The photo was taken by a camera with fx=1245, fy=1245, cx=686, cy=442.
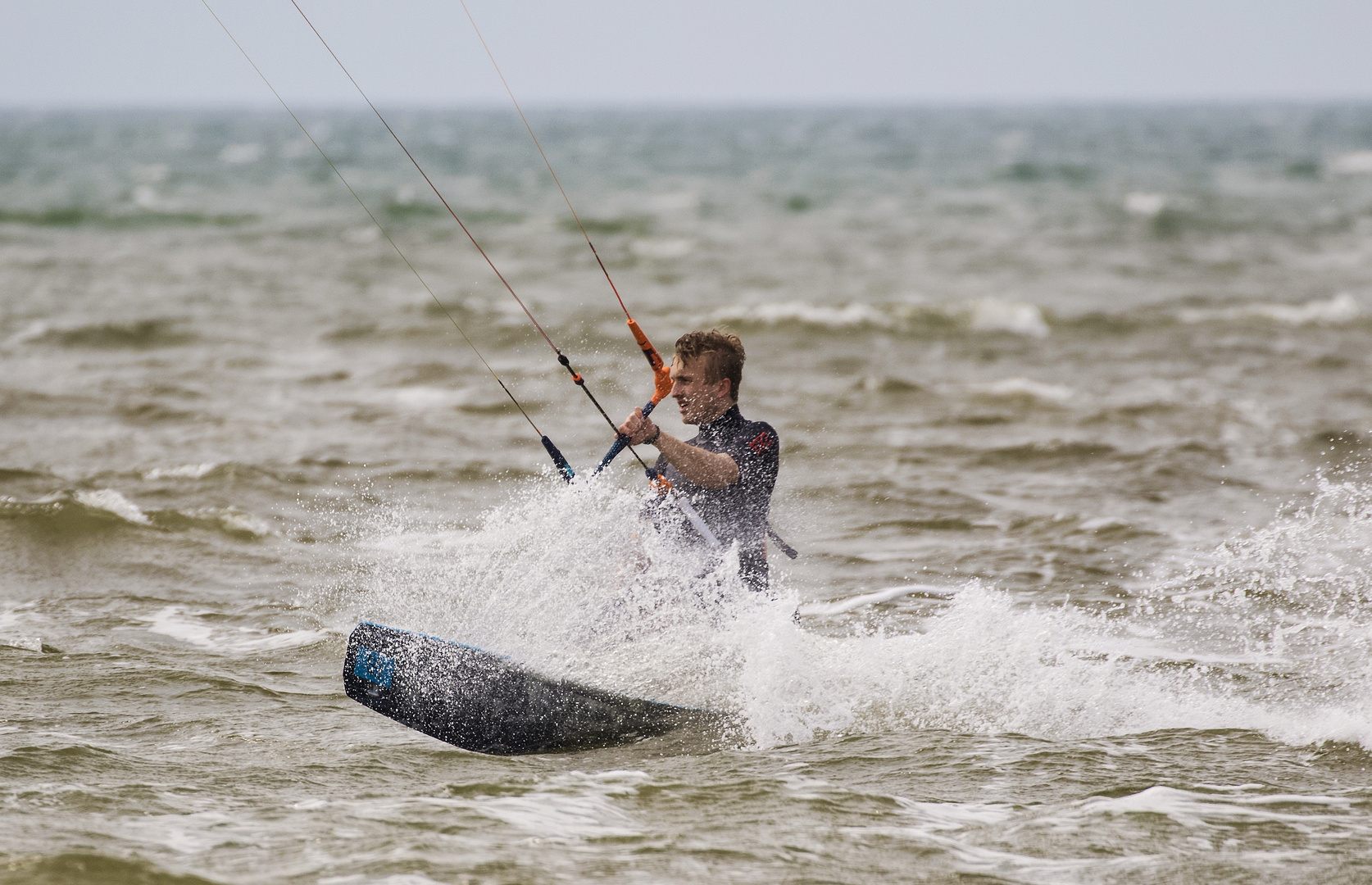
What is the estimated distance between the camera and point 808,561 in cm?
812

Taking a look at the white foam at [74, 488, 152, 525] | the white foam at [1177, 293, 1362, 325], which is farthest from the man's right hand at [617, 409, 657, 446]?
the white foam at [1177, 293, 1362, 325]

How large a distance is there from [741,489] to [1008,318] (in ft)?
43.4

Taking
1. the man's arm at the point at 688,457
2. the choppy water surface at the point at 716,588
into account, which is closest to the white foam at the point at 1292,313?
the choppy water surface at the point at 716,588

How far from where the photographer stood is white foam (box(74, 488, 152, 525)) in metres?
8.53

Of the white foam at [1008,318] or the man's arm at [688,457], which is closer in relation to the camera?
the man's arm at [688,457]

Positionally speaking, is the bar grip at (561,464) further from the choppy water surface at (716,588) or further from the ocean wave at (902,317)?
the ocean wave at (902,317)

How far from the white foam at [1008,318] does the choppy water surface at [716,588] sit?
9 cm

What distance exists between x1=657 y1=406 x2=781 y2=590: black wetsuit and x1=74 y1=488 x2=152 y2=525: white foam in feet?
15.5

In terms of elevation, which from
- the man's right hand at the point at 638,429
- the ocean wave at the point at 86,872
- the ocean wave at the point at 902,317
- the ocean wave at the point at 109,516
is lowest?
the ocean wave at the point at 86,872

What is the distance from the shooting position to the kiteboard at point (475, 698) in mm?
4906

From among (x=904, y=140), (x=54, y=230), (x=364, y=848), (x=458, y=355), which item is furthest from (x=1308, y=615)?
(x=904, y=140)

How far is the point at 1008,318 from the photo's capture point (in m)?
17.8

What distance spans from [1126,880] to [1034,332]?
1416 cm

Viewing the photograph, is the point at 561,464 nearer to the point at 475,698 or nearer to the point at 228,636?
the point at 475,698
